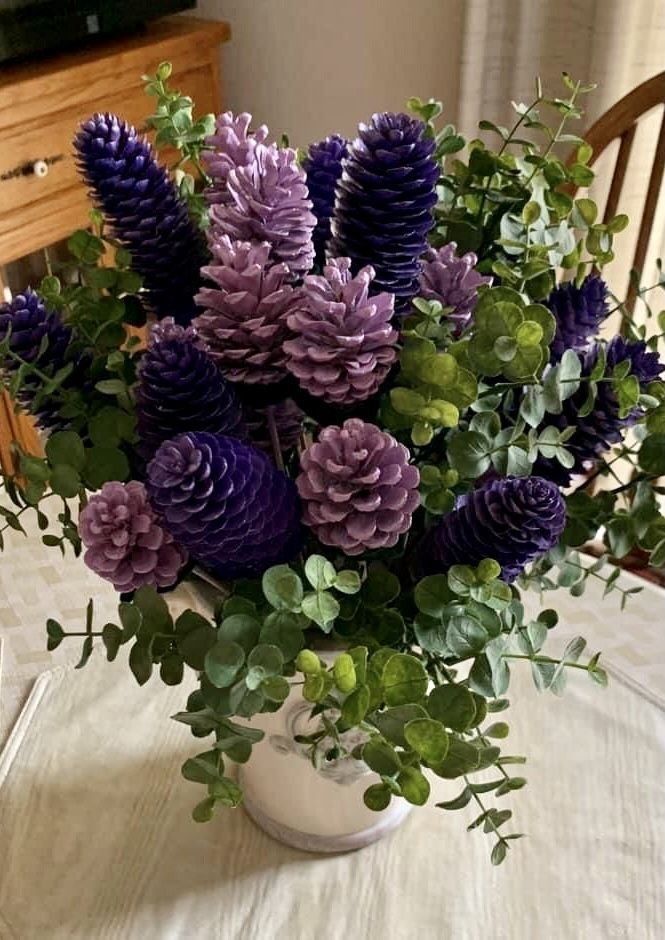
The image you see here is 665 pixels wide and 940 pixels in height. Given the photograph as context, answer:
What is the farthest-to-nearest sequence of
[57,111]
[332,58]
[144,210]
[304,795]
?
1. [332,58]
2. [57,111]
3. [304,795]
4. [144,210]

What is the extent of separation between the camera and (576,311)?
0.56 m

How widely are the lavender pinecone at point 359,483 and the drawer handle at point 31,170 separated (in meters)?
1.25

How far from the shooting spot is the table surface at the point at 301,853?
2.15 feet

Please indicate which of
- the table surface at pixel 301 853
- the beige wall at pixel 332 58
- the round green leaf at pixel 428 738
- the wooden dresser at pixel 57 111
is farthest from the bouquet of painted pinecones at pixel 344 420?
the beige wall at pixel 332 58

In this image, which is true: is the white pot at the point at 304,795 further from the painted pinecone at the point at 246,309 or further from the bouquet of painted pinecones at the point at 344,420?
the painted pinecone at the point at 246,309

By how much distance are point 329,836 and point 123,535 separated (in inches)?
12.1

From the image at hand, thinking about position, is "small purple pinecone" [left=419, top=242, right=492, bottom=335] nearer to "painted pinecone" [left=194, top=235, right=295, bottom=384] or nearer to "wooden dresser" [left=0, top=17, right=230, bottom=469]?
"painted pinecone" [left=194, top=235, right=295, bottom=384]

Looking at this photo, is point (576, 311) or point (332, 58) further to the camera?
point (332, 58)

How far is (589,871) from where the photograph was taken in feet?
2.24

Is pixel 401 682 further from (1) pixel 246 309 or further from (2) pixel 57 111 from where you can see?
(2) pixel 57 111

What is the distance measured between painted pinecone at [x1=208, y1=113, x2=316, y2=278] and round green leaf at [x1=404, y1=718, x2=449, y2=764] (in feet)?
0.75

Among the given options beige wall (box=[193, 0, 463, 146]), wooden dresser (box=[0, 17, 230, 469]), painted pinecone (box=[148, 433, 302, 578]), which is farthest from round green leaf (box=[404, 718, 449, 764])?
beige wall (box=[193, 0, 463, 146])

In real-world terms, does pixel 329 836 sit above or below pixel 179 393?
below

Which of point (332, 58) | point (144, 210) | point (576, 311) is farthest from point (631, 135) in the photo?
point (332, 58)
